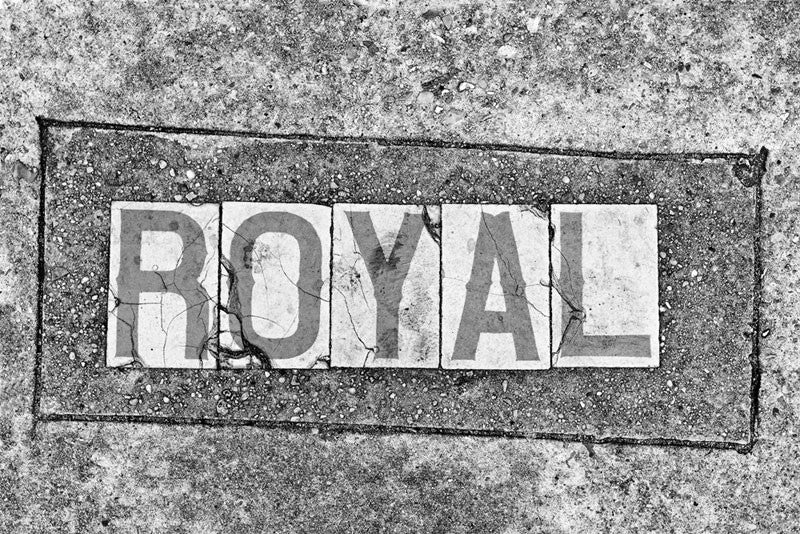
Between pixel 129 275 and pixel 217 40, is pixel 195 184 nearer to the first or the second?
pixel 129 275

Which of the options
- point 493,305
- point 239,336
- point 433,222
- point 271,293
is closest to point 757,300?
point 493,305

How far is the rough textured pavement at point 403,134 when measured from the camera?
2932 millimetres

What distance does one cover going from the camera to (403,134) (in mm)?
2988

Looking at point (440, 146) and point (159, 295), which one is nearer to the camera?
point (159, 295)

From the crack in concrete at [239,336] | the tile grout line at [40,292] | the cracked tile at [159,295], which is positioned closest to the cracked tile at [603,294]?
the crack in concrete at [239,336]

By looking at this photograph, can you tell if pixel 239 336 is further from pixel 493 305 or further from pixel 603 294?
pixel 603 294

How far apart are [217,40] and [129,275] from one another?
1.22m

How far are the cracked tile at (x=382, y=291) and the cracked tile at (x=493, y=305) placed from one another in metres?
0.08

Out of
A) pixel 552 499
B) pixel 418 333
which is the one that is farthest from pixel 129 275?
pixel 552 499

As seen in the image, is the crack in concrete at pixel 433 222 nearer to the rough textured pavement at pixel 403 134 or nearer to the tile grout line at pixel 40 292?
the rough textured pavement at pixel 403 134

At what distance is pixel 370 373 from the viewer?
9.66 ft

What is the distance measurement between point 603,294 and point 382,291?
3.48 ft

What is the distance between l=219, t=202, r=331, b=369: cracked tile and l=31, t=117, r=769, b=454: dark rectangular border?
35 cm

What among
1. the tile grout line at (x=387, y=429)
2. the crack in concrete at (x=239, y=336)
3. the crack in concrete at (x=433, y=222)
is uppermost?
the crack in concrete at (x=433, y=222)
